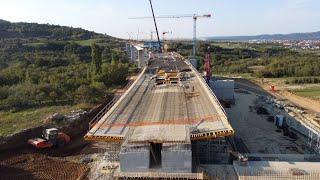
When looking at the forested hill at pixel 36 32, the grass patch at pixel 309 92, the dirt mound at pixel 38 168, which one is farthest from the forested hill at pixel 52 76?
the grass patch at pixel 309 92

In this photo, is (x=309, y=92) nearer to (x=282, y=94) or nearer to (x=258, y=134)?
(x=282, y=94)

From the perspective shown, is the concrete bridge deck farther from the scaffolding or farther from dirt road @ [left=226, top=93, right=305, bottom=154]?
the scaffolding

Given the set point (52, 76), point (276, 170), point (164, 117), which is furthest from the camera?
point (52, 76)

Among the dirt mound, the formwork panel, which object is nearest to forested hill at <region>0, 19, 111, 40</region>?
the dirt mound

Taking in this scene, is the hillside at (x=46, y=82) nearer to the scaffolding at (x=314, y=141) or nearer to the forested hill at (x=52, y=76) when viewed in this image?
the forested hill at (x=52, y=76)

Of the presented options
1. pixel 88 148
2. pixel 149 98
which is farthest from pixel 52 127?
pixel 149 98

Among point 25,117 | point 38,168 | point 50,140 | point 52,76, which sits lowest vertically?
point 38,168

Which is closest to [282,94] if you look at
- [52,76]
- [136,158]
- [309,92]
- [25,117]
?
[309,92]
